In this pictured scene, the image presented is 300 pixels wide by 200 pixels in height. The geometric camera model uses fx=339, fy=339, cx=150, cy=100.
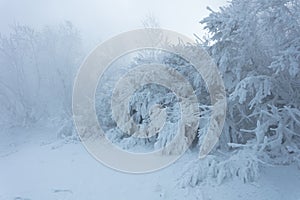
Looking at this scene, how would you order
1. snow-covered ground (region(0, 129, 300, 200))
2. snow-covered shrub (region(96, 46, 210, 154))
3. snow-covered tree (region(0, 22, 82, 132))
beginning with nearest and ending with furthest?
snow-covered ground (region(0, 129, 300, 200)), snow-covered shrub (region(96, 46, 210, 154)), snow-covered tree (region(0, 22, 82, 132))

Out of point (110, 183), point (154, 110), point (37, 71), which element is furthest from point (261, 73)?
point (37, 71)

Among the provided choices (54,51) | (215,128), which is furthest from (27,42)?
(215,128)

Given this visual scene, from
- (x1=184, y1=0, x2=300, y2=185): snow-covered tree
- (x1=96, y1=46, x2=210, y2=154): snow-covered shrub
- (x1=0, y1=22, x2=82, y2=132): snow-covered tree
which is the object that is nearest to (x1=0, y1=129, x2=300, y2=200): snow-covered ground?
(x1=184, y1=0, x2=300, y2=185): snow-covered tree

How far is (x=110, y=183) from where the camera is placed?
26.3ft

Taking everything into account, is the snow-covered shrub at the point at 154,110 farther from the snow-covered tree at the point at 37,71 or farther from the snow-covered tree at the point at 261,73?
the snow-covered tree at the point at 37,71

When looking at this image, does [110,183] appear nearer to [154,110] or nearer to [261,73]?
[154,110]

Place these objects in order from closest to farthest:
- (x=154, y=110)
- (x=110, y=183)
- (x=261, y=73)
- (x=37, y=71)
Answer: (x=261, y=73), (x=110, y=183), (x=154, y=110), (x=37, y=71)

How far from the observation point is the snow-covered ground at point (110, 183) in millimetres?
6648

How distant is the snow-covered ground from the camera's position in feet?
21.8

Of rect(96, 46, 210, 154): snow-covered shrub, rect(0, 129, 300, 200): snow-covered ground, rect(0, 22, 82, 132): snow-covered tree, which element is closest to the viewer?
rect(0, 129, 300, 200): snow-covered ground

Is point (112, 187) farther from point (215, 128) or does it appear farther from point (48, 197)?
point (215, 128)

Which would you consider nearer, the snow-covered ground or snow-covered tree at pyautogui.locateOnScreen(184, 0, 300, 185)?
the snow-covered ground

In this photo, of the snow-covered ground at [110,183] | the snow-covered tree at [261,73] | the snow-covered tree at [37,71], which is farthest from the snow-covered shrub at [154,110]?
the snow-covered tree at [37,71]

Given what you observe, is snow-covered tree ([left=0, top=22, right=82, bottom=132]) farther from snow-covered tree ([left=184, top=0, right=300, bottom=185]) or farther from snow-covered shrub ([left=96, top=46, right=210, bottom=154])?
snow-covered tree ([left=184, top=0, right=300, bottom=185])
